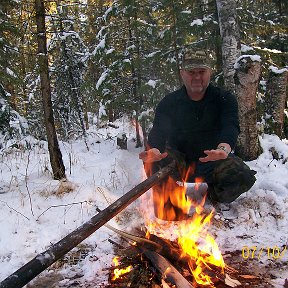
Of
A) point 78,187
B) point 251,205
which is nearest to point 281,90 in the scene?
point 251,205

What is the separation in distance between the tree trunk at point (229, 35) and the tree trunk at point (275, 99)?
1158 millimetres

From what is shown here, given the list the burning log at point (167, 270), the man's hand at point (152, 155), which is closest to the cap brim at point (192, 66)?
the man's hand at point (152, 155)

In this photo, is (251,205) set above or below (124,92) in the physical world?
below

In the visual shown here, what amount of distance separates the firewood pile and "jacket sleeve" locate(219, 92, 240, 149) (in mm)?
1531

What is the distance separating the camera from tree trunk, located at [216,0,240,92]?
22.0 ft

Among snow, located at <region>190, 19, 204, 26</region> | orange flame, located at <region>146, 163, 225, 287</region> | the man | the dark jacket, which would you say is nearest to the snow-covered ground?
orange flame, located at <region>146, 163, 225, 287</region>

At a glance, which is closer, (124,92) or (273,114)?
(273,114)

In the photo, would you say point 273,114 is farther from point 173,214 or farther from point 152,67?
point 152,67

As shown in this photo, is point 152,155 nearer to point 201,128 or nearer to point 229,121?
point 201,128

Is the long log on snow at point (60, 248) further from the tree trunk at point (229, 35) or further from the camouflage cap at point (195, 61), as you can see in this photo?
the tree trunk at point (229, 35)

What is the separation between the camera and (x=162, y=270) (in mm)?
3020

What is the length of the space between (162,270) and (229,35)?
527 cm

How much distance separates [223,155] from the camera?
384 centimetres

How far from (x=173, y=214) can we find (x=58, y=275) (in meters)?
1.86
